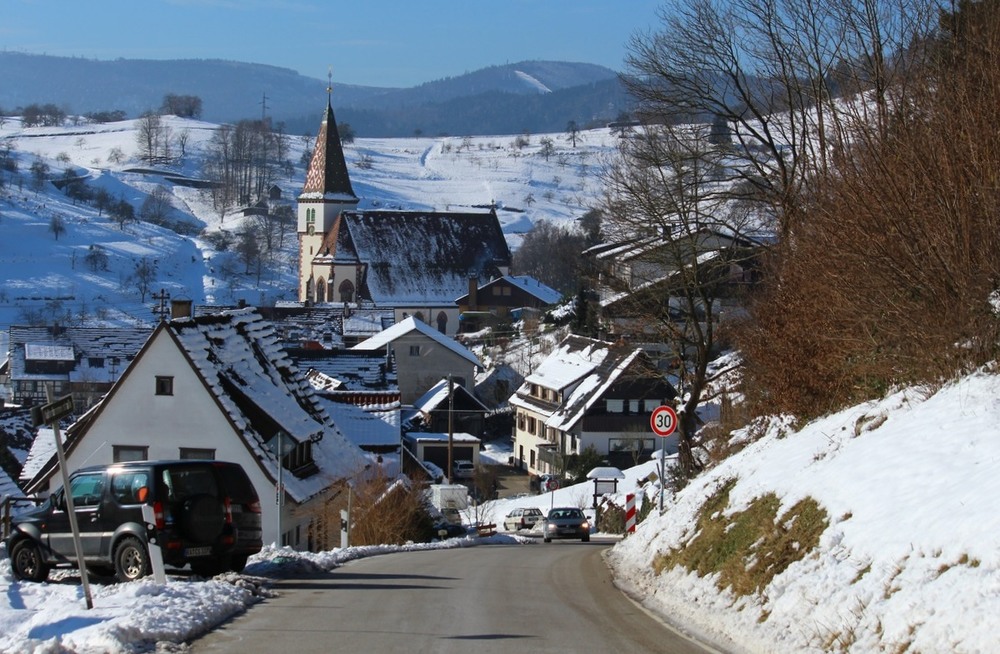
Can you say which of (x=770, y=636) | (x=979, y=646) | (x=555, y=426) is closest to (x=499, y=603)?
(x=770, y=636)

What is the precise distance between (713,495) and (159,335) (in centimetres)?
1693

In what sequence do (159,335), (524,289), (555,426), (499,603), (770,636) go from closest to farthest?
1. (770,636)
2. (499,603)
3. (159,335)
4. (555,426)
5. (524,289)

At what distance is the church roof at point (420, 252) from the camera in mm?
114438

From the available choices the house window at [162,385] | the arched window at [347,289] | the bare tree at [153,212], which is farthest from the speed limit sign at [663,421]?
the bare tree at [153,212]

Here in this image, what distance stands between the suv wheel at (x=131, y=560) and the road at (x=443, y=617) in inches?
57.0

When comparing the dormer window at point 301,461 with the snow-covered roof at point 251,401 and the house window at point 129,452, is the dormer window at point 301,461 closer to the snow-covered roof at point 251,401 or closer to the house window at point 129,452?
the snow-covered roof at point 251,401

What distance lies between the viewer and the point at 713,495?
1617cm

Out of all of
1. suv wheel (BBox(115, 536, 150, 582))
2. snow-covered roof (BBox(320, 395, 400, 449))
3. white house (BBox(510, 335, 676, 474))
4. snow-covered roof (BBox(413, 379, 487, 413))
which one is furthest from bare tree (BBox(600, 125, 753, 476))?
snow-covered roof (BBox(413, 379, 487, 413))

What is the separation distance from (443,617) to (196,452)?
19000 millimetres

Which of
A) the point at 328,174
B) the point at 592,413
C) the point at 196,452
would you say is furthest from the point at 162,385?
the point at 328,174

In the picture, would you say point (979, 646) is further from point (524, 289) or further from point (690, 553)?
point (524, 289)

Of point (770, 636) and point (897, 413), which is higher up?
point (897, 413)

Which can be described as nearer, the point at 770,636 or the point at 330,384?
the point at 770,636

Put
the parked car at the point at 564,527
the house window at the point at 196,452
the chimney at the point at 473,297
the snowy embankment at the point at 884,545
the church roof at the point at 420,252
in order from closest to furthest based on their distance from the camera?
the snowy embankment at the point at 884,545 < the house window at the point at 196,452 < the parked car at the point at 564,527 < the chimney at the point at 473,297 < the church roof at the point at 420,252
